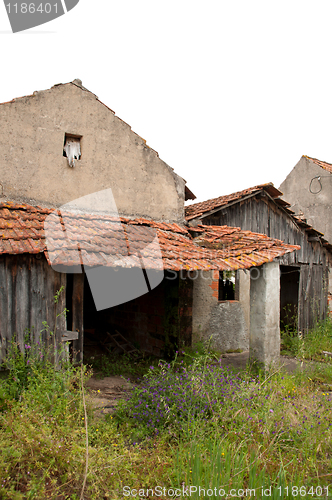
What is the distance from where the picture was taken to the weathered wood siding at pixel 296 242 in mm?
10172

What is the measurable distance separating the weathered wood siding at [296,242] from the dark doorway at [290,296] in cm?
26

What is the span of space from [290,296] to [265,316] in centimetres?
543

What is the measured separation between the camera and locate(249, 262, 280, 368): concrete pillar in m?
7.06

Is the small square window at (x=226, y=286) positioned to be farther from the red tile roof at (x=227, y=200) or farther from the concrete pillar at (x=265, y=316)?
the concrete pillar at (x=265, y=316)

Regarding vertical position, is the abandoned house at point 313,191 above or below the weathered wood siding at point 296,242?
above

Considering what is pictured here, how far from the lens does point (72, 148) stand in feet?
23.2

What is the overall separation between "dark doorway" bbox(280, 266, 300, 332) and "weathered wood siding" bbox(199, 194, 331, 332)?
0.85 ft

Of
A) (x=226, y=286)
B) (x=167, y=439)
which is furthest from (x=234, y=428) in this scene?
(x=226, y=286)

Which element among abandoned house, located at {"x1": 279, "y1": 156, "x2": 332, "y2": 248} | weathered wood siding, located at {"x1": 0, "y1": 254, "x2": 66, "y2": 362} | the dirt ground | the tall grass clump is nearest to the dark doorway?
abandoned house, located at {"x1": 279, "y1": 156, "x2": 332, "y2": 248}

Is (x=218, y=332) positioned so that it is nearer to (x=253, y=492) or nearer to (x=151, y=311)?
(x=151, y=311)

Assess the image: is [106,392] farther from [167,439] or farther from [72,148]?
[72,148]

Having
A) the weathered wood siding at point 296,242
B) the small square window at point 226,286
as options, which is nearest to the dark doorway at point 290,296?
the weathered wood siding at point 296,242

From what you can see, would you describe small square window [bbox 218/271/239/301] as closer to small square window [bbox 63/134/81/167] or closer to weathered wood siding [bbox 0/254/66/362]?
small square window [bbox 63/134/81/167]

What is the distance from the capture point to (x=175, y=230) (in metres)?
7.92
